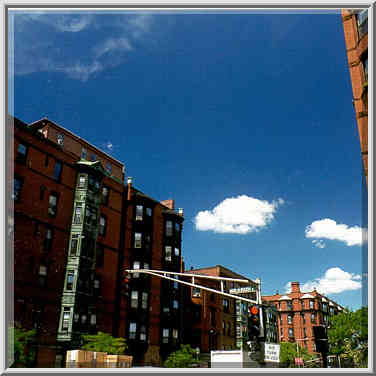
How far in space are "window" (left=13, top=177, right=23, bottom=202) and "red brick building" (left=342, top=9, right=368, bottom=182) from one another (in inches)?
971

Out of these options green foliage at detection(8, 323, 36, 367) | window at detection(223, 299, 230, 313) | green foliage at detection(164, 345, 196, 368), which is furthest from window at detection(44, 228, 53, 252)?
window at detection(223, 299, 230, 313)

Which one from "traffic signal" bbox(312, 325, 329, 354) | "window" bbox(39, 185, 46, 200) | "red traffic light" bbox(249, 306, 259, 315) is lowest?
"traffic signal" bbox(312, 325, 329, 354)

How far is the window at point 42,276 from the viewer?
111 feet

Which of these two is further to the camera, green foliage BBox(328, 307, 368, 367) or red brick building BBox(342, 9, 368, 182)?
green foliage BBox(328, 307, 368, 367)

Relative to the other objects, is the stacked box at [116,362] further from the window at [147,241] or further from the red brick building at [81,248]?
the window at [147,241]

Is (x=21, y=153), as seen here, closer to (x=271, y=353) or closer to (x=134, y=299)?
(x=134, y=299)

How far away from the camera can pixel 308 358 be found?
6800cm

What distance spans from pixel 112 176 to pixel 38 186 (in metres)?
10.8

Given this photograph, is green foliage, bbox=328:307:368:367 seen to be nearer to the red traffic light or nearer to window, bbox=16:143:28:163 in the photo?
window, bbox=16:143:28:163

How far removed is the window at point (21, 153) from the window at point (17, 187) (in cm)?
164

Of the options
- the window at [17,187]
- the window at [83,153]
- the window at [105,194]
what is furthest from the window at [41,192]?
the window at [83,153]

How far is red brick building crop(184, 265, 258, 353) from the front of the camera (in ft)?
178

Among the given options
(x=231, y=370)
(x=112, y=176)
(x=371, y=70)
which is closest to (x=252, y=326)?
(x=231, y=370)

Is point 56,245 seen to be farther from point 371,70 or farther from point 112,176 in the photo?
point 371,70
